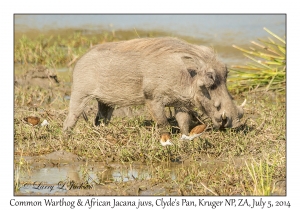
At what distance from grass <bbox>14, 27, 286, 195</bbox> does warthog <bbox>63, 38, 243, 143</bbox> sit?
209 millimetres

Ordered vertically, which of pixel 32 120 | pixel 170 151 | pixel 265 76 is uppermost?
pixel 265 76

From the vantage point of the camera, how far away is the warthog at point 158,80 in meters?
6.27

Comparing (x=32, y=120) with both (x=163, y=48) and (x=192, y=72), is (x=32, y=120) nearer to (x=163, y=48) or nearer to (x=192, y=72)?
(x=163, y=48)

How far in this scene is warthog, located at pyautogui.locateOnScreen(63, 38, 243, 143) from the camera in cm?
627

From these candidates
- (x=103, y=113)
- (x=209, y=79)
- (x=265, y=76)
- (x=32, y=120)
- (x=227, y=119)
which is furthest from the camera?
(x=265, y=76)

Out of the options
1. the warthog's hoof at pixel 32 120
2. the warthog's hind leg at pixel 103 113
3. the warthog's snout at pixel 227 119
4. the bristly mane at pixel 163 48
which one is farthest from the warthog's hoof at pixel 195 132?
the warthog's hoof at pixel 32 120

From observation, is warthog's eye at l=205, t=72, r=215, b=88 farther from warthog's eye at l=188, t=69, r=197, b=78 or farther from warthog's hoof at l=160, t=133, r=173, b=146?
warthog's hoof at l=160, t=133, r=173, b=146

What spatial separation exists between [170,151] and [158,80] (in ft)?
2.63

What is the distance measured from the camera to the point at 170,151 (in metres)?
5.88

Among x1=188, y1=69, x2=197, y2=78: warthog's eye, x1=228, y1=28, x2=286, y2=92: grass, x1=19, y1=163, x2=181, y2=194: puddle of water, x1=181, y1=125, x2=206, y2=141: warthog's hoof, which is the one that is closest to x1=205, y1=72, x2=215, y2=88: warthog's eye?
x1=188, y1=69, x2=197, y2=78: warthog's eye

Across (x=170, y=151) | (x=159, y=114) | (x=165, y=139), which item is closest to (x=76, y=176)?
(x=170, y=151)

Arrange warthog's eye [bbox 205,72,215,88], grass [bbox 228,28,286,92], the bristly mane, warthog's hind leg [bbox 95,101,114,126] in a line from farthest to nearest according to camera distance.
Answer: grass [bbox 228,28,286,92]
warthog's hind leg [bbox 95,101,114,126]
the bristly mane
warthog's eye [bbox 205,72,215,88]

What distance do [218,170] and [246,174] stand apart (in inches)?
15.1

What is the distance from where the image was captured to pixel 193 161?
19.1 feet
